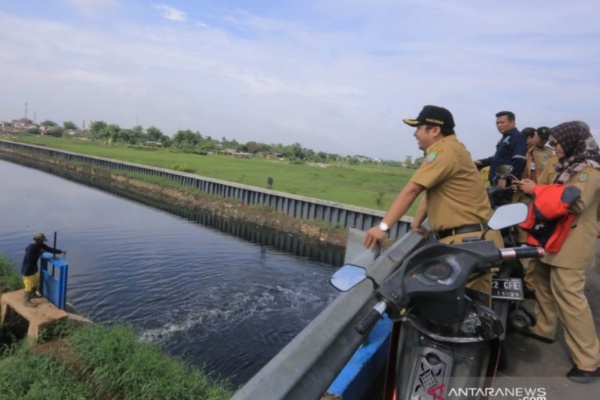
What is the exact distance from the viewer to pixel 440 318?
1.74 metres

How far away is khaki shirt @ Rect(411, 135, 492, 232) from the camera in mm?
2449

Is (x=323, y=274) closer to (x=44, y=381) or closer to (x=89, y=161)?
(x=44, y=381)

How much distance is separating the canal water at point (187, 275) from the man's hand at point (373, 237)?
616 cm

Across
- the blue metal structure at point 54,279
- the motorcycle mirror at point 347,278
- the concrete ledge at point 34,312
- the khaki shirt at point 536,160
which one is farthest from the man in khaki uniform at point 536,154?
the blue metal structure at point 54,279

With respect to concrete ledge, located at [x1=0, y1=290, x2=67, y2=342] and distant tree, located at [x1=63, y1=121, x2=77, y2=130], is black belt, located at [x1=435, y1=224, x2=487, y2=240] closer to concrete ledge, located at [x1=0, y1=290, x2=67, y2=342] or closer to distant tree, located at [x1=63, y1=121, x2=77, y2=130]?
concrete ledge, located at [x1=0, y1=290, x2=67, y2=342]

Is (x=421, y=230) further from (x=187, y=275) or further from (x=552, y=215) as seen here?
(x=187, y=275)

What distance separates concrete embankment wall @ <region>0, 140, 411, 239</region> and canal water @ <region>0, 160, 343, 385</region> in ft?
7.30

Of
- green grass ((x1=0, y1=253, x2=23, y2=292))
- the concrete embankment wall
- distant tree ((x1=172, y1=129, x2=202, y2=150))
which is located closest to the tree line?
distant tree ((x1=172, y1=129, x2=202, y2=150))

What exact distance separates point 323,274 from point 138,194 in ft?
60.8

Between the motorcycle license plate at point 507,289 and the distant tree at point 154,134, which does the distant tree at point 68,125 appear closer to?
the distant tree at point 154,134

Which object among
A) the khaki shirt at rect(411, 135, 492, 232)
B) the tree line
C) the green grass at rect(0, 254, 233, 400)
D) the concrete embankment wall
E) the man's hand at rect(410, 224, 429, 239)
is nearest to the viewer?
the khaki shirt at rect(411, 135, 492, 232)

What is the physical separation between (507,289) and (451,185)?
103 centimetres

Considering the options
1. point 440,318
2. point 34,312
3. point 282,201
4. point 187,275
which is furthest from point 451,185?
point 282,201

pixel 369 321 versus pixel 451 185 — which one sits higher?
pixel 451 185
